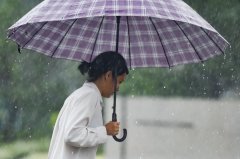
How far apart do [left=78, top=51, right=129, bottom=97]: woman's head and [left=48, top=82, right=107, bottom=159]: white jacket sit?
2.4 inches

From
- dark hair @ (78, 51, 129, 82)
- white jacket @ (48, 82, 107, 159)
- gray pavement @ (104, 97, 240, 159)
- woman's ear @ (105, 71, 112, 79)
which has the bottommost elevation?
gray pavement @ (104, 97, 240, 159)

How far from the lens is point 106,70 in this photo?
411 centimetres

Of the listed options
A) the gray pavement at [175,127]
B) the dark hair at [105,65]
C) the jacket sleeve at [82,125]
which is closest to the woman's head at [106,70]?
the dark hair at [105,65]

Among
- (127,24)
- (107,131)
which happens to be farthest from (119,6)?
(127,24)

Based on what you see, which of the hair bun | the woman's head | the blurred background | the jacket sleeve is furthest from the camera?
the blurred background

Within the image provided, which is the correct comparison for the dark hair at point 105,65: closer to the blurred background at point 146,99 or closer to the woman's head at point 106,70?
the woman's head at point 106,70

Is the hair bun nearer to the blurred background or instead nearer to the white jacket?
the white jacket

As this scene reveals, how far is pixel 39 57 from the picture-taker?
23.0ft

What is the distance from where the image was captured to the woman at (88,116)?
3902 mm

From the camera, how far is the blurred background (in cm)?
696

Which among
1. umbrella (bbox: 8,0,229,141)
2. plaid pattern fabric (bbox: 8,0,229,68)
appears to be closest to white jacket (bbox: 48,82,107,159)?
umbrella (bbox: 8,0,229,141)

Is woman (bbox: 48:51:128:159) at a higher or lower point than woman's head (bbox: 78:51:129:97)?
lower

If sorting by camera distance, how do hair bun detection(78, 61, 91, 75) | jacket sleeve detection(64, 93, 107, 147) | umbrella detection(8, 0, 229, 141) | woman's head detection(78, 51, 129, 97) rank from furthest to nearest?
umbrella detection(8, 0, 229, 141)
hair bun detection(78, 61, 91, 75)
woman's head detection(78, 51, 129, 97)
jacket sleeve detection(64, 93, 107, 147)

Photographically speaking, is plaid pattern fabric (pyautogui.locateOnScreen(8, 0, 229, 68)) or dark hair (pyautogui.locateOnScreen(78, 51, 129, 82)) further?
plaid pattern fabric (pyautogui.locateOnScreen(8, 0, 229, 68))
